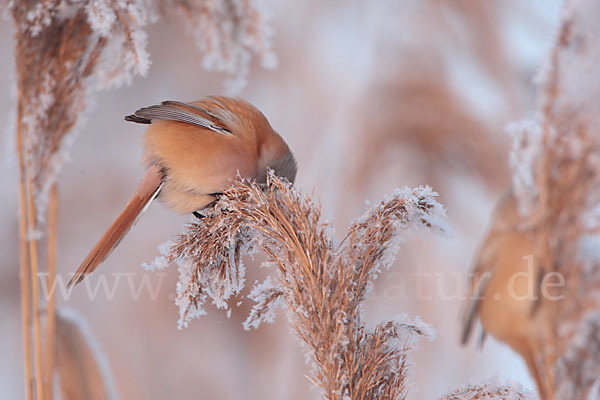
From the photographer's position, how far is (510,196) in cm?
105

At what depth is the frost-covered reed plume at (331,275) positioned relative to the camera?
1.47ft

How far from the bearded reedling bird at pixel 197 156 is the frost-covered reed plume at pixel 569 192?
1.06 ft

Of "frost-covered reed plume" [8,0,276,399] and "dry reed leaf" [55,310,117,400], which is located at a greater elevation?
"frost-covered reed plume" [8,0,276,399]

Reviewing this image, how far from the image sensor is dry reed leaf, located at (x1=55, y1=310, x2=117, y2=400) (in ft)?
3.01

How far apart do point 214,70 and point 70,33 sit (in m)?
0.47

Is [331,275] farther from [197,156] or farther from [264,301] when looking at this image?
[197,156]

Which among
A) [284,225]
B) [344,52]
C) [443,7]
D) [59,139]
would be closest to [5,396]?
[59,139]

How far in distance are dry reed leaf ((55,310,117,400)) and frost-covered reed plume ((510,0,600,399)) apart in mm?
758

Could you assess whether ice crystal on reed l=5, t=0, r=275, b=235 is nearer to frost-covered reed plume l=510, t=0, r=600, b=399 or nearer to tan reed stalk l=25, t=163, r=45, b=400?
tan reed stalk l=25, t=163, r=45, b=400

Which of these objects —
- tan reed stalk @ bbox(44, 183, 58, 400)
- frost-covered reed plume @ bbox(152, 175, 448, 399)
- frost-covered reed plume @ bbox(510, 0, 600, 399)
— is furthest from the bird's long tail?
frost-covered reed plume @ bbox(510, 0, 600, 399)

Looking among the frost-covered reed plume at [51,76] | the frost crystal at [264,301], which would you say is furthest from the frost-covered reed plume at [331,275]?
the frost-covered reed plume at [51,76]

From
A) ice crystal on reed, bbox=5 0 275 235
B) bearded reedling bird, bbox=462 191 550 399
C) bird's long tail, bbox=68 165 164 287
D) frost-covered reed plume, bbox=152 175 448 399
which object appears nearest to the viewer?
frost-covered reed plume, bbox=152 175 448 399

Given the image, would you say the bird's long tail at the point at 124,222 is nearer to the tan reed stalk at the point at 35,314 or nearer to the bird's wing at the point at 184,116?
the bird's wing at the point at 184,116

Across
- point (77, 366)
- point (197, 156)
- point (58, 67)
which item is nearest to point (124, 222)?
point (197, 156)
